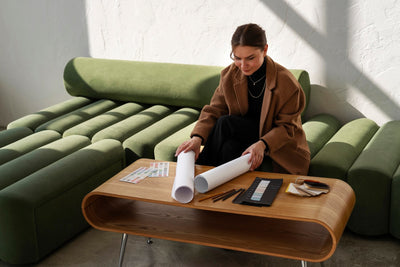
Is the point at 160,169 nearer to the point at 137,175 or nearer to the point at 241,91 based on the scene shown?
the point at 137,175

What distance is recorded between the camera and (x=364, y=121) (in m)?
3.77

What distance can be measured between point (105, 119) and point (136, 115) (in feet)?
0.82

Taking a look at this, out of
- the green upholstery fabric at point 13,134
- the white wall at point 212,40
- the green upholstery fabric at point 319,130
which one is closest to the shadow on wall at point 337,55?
the white wall at point 212,40

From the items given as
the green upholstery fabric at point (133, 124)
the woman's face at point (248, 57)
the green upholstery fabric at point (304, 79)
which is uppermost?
the woman's face at point (248, 57)

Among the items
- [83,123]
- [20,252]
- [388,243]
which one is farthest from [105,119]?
[388,243]

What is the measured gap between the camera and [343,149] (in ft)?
10.6

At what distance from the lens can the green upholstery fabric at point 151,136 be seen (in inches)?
139

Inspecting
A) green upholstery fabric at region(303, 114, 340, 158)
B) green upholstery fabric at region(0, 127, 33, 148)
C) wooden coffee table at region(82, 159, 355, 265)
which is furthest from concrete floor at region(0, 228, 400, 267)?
green upholstery fabric at region(0, 127, 33, 148)

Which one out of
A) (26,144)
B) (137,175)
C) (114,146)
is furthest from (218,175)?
(26,144)

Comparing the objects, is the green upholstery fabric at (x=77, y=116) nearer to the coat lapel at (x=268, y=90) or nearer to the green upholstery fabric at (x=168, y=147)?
the green upholstery fabric at (x=168, y=147)

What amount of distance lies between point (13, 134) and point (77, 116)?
20.4 inches

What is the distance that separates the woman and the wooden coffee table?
0.86ft

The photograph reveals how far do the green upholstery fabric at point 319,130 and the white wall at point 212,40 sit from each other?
15cm

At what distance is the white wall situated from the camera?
3713mm
